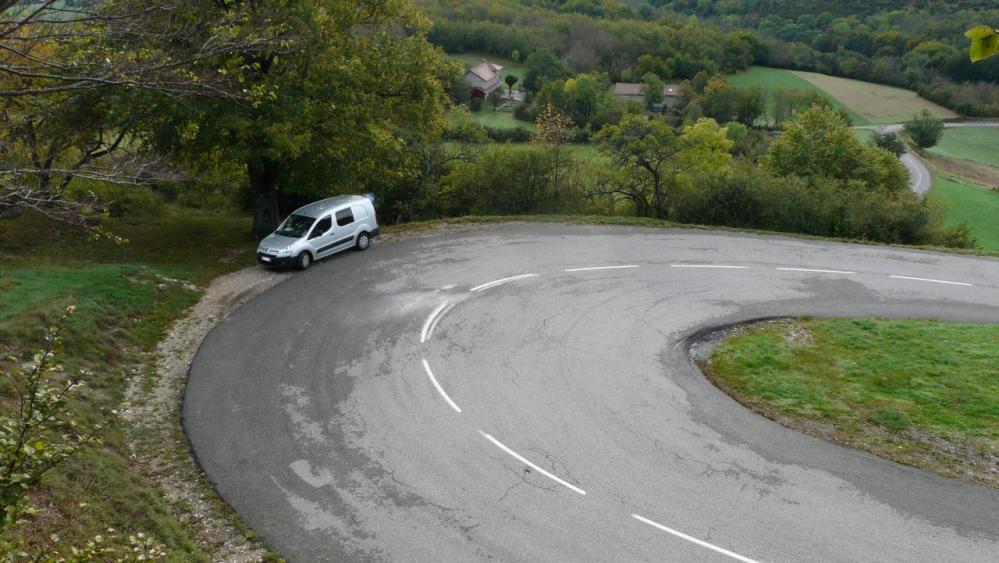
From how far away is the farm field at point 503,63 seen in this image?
313 ft

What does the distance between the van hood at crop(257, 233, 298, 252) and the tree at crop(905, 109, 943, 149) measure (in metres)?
82.5

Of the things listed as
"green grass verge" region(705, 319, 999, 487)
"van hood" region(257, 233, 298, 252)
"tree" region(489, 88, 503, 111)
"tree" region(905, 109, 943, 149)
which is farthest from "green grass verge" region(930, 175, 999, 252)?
"tree" region(489, 88, 503, 111)

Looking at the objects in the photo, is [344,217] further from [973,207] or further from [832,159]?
[973,207]

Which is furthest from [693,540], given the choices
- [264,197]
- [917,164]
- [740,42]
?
[740,42]

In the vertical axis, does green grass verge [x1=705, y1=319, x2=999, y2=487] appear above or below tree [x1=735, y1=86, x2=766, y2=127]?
below

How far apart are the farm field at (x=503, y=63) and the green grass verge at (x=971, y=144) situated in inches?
2095

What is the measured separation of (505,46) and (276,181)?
3322 inches

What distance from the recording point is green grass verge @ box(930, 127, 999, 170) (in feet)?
261

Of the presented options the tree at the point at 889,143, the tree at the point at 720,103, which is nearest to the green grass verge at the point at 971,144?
the tree at the point at 889,143

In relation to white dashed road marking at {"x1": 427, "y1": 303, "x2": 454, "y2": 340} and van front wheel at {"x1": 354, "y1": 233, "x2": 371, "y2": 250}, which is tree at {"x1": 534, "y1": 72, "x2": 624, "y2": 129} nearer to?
van front wheel at {"x1": 354, "y1": 233, "x2": 371, "y2": 250}

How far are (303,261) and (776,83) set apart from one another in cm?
9563

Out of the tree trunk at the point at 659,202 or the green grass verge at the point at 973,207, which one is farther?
the green grass verge at the point at 973,207

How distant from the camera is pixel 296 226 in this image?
2208cm

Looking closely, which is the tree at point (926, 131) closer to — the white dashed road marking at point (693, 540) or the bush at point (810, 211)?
the bush at point (810, 211)
